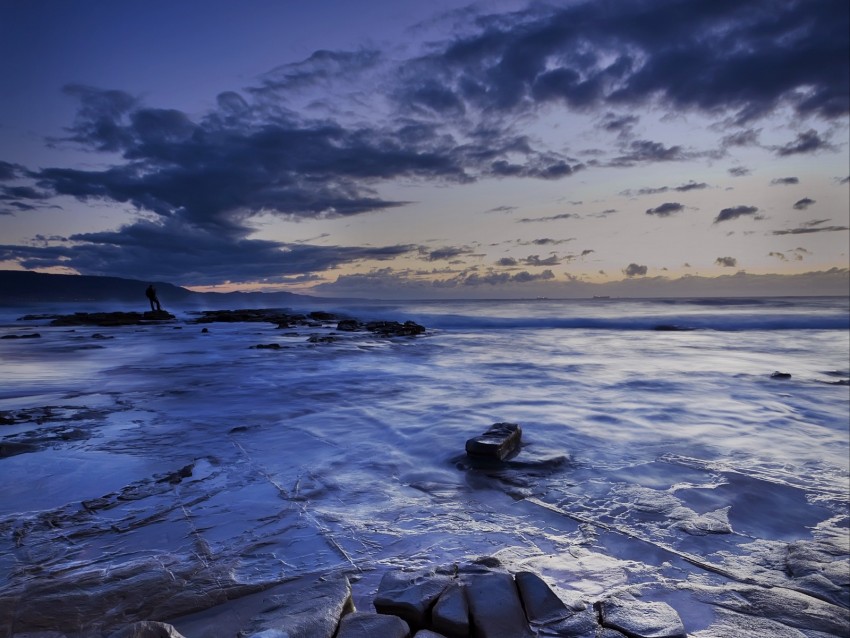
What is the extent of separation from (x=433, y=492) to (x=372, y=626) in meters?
2.07

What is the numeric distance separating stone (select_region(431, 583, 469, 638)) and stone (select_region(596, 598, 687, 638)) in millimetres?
655

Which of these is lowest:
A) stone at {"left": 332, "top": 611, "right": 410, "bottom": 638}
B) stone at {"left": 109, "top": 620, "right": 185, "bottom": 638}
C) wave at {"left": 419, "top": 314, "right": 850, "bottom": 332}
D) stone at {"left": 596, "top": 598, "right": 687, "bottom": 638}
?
wave at {"left": 419, "top": 314, "right": 850, "bottom": 332}

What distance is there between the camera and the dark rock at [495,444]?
186 inches

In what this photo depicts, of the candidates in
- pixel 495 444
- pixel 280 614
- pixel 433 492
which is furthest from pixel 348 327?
pixel 280 614

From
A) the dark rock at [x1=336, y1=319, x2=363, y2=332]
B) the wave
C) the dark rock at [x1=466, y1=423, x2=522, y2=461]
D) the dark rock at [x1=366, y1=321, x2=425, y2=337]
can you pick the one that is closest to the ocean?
the dark rock at [x1=466, y1=423, x2=522, y2=461]

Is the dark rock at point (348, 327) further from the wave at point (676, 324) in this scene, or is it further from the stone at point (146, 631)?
the stone at point (146, 631)

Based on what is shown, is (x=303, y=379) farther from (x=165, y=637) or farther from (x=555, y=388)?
(x=165, y=637)

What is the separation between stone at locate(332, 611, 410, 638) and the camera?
1922 mm

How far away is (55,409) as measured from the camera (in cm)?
707

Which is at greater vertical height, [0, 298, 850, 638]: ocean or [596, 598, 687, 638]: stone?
[596, 598, 687, 638]: stone

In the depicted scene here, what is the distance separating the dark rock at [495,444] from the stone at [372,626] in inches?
110

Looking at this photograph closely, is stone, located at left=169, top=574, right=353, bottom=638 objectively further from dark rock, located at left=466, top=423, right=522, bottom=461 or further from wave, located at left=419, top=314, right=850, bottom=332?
wave, located at left=419, top=314, right=850, bottom=332

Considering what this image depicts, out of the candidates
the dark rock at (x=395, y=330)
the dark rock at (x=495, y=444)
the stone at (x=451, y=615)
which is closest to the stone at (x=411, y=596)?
the stone at (x=451, y=615)

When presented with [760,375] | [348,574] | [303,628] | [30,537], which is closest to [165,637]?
[303,628]
